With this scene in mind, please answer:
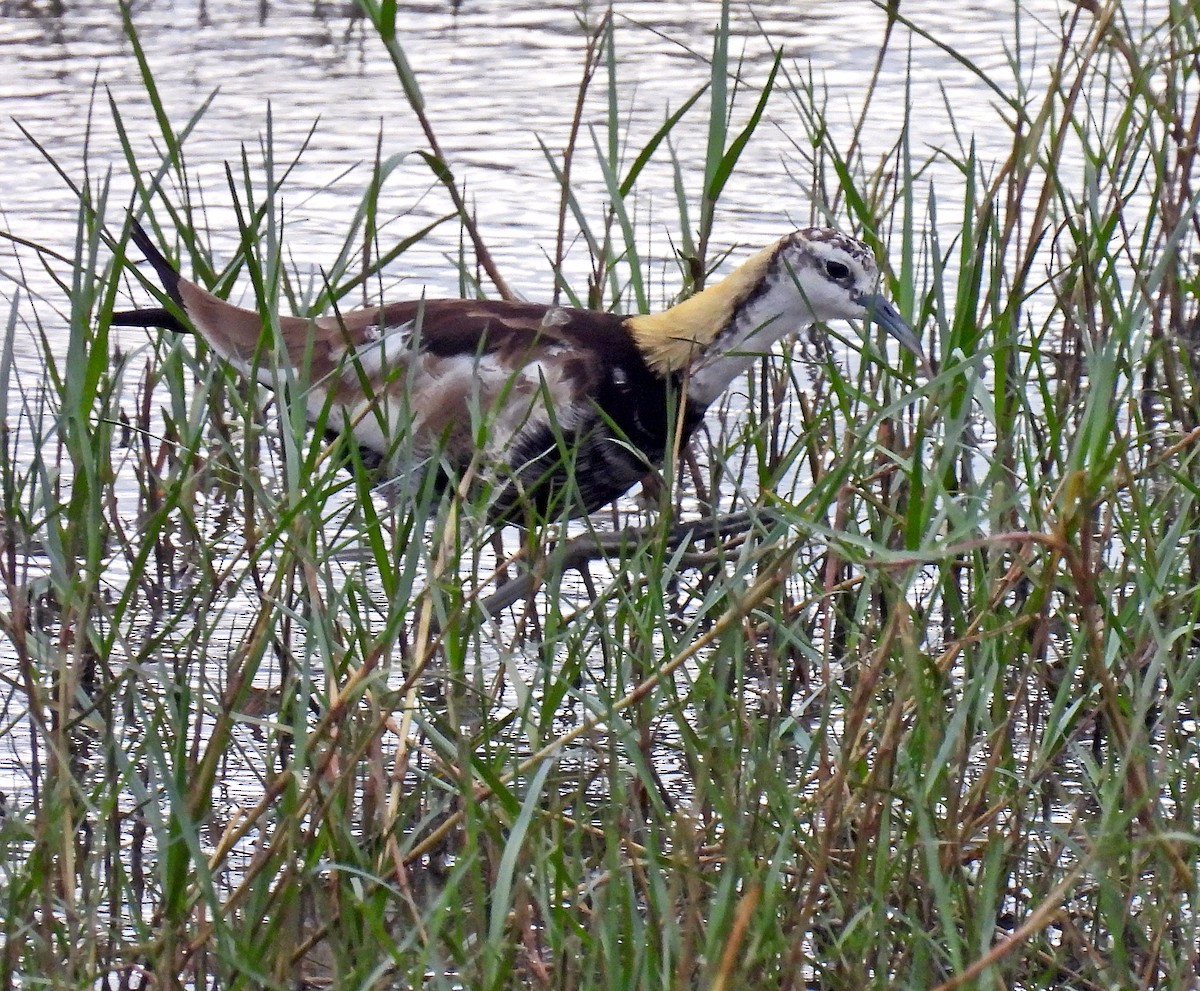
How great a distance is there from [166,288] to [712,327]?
1113 mm

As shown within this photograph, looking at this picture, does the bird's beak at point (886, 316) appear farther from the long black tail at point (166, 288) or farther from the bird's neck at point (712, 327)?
the long black tail at point (166, 288)

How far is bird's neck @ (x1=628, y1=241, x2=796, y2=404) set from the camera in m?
4.45

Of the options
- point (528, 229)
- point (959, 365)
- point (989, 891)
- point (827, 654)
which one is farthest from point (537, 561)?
point (528, 229)

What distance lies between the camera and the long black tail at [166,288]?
14.0 ft

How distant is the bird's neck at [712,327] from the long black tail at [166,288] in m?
0.92

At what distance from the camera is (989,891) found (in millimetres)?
2361

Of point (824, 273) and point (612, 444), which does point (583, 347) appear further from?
point (824, 273)

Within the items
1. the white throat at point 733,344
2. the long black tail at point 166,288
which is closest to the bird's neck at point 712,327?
the white throat at point 733,344

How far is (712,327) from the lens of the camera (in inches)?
177

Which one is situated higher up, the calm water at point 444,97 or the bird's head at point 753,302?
the bird's head at point 753,302

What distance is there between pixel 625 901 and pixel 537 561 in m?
0.71

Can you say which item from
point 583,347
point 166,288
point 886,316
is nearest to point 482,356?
point 583,347

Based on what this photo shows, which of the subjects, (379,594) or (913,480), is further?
(379,594)

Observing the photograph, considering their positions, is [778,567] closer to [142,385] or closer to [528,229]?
[142,385]
